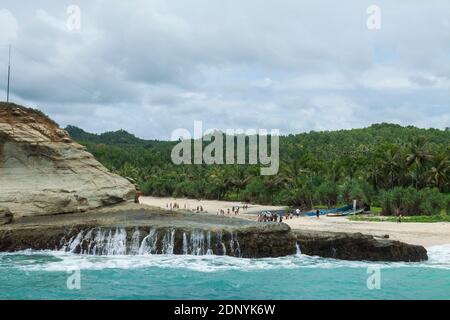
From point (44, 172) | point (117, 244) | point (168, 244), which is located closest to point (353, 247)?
point (168, 244)

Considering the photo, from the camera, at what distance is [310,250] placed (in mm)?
29516

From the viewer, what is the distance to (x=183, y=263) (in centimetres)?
2659

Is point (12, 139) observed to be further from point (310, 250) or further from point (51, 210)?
point (310, 250)

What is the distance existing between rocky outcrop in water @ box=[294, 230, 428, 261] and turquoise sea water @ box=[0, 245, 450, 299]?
0.83m

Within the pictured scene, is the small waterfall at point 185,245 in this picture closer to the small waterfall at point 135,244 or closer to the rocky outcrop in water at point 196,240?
the rocky outcrop in water at point 196,240

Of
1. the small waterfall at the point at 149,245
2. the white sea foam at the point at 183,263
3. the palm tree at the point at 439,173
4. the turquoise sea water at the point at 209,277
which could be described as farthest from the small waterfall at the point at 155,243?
the palm tree at the point at 439,173

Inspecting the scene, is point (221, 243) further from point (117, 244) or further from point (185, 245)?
point (117, 244)

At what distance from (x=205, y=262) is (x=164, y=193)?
298ft

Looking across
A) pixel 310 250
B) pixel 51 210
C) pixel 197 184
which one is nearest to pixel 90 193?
pixel 51 210

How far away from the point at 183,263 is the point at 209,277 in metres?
3.43

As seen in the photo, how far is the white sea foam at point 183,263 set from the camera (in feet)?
84.5

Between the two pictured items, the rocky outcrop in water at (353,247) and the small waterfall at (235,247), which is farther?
the rocky outcrop in water at (353,247)

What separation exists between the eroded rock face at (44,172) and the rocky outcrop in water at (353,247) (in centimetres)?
1396
